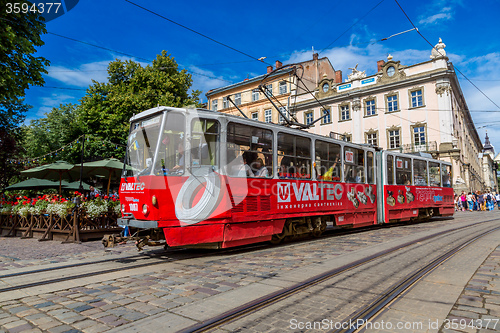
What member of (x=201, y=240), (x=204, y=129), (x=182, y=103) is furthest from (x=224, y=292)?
(x=182, y=103)

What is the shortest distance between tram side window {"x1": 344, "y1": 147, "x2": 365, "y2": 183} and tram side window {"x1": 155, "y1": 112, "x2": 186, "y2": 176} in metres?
6.10

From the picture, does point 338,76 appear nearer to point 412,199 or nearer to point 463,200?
point 463,200

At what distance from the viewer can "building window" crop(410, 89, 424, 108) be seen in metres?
31.4

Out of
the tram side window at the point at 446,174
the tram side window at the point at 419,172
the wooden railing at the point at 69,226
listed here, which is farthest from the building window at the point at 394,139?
the wooden railing at the point at 69,226

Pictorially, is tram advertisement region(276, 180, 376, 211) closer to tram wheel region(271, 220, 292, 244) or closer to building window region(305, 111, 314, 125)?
tram wheel region(271, 220, 292, 244)

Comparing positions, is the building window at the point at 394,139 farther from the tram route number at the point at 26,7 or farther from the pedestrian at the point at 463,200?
the tram route number at the point at 26,7

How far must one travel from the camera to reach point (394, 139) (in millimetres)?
33094

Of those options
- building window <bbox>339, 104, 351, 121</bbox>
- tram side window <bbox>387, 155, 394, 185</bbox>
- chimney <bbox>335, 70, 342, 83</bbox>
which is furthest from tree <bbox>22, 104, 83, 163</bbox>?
chimney <bbox>335, 70, 342, 83</bbox>

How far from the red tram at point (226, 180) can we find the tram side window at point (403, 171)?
3851 millimetres

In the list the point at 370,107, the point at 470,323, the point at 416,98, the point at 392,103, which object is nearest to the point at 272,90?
the point at 370,107

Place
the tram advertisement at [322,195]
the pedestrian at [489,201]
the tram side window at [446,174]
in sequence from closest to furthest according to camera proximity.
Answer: the tram advertisement at [322,195], the tram side window at [446,174], the pedestrian at [489,201]

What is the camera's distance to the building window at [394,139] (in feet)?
108

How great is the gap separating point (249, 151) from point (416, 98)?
2942cm

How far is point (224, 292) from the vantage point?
451 cm
